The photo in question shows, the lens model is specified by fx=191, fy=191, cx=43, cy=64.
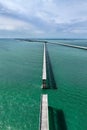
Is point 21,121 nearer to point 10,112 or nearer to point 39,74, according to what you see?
point 10,112

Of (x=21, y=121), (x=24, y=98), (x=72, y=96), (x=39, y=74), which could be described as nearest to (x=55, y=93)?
(x=72, y=96)

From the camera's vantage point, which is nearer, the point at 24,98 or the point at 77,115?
the point at 77,115

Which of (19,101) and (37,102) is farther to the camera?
(19,101)

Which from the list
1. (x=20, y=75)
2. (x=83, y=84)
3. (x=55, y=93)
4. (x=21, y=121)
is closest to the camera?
(x=21, y=121)

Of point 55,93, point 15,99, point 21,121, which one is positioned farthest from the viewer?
point 55,93

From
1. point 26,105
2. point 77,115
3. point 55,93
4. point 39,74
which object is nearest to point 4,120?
point 26,105

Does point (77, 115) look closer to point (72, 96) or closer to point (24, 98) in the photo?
point (72, 96)

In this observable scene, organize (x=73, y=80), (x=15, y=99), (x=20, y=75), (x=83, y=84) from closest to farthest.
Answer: (x=15, y=99), (x=83, y=84), (x=73, y=80), (x=20, y=75)

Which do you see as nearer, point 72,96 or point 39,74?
point 72,96

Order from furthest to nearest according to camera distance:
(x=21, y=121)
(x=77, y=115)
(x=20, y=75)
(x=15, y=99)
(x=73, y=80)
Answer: (x=20, y=75) → (x=73, y=80) → (x=15, y=99) → (x=77, y=115) → (x=21, y=121)
